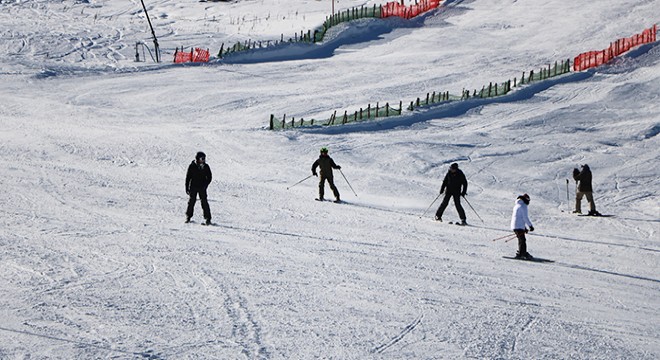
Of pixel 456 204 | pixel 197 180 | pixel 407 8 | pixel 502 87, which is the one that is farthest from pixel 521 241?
pixel 407 8

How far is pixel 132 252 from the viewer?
12633 mm

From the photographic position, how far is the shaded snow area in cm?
982

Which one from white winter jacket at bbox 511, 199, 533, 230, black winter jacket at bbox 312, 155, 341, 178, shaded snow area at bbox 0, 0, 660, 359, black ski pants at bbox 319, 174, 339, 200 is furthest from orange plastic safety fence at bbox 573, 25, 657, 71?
white winter jacket at bbox 511, 199, 533, 230

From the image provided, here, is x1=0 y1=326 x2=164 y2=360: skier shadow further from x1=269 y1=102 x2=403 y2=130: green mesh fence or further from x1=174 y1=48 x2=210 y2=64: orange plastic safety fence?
x1=174 y1=48 x2=210 y2=64: orange plastic safety fence

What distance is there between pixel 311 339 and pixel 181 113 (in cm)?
2365

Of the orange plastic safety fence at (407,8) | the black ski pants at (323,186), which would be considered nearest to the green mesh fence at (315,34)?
the orange plastic safety fence at (407,8)

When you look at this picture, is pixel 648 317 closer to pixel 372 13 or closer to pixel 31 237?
pixel 31 237

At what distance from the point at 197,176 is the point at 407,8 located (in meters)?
38.5

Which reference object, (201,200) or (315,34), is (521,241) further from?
(315,34)

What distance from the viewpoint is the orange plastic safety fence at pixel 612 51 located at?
128 ft

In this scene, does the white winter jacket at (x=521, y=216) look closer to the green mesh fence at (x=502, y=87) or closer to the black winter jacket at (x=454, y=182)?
the black winter jacket at (x=454, y=182)

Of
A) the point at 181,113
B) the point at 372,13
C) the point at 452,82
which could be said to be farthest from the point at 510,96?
the point at 372,13

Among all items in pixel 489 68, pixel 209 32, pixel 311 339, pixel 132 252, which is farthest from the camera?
pixel 209 32

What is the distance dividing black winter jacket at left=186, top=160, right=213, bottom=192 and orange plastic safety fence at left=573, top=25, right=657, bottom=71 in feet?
86.7
